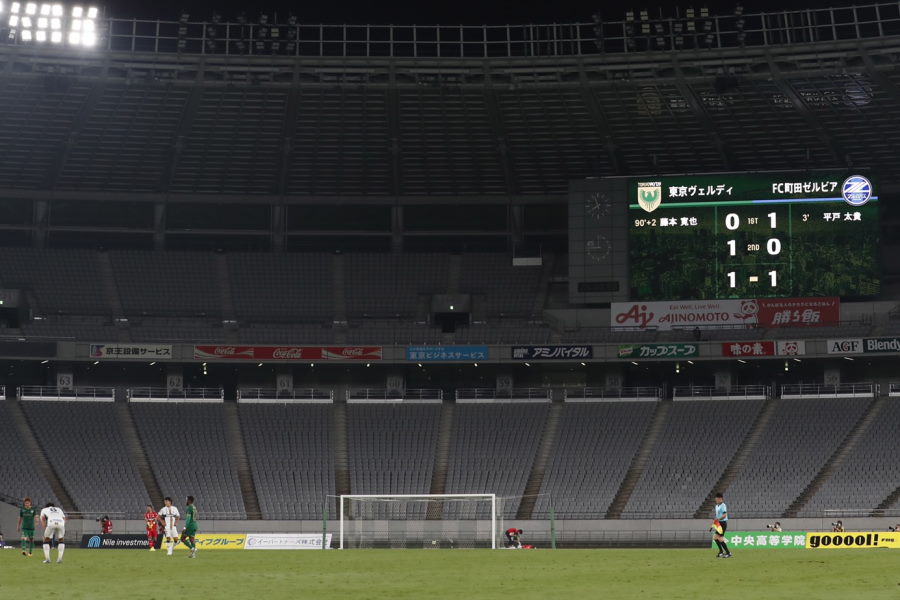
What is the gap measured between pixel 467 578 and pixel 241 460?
3693 cm

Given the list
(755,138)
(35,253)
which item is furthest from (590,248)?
(35,253)

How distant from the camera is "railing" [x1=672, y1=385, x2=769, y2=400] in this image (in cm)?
6322

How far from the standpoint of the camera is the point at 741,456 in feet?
192

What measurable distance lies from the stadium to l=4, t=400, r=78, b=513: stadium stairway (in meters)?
0.20

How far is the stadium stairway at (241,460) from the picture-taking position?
5594 cm

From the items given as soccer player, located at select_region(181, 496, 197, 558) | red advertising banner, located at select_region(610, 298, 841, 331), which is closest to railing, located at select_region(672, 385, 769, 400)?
red advertising banner, located at select_region(610, 298, 841, 331)

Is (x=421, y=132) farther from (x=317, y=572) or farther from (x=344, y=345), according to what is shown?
(x=317, y=572)

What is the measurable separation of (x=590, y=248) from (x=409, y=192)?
38.3 feet

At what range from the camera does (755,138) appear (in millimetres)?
59812

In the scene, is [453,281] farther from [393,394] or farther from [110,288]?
[110,288]

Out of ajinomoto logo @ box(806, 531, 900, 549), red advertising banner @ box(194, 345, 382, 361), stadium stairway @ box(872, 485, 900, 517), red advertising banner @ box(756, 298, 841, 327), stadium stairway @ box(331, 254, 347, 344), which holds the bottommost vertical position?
ajinomoto logo @ box(806, 531, 900, 549)

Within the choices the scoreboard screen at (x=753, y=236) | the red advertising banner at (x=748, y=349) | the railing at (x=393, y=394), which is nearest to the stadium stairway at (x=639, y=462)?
the red advertising banner at (x=748, y=349)

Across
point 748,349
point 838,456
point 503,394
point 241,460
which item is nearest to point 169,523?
point 241,460

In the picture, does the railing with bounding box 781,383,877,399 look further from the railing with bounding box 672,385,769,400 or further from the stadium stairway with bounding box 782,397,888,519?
the railing with bounding box 672,385,769,400
